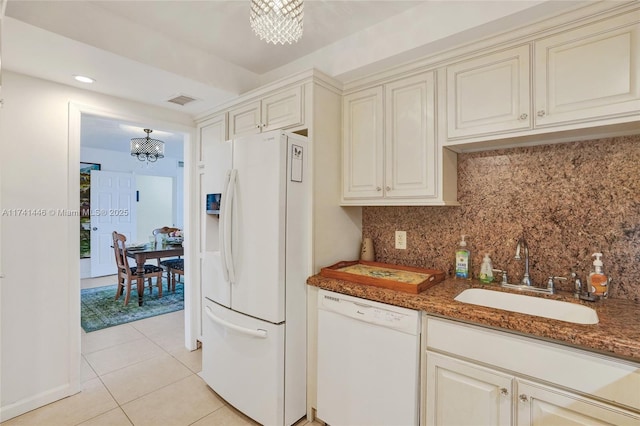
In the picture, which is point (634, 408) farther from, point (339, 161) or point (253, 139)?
point (253, 139)

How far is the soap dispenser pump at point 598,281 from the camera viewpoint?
59.3 inches

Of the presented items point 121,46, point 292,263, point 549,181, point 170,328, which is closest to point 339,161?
point 292,263

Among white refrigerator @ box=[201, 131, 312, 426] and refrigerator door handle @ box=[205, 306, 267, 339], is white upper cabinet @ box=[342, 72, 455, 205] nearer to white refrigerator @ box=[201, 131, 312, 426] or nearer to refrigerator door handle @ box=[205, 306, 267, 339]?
white refrigerator @ box=[201, 131, 312, 426]

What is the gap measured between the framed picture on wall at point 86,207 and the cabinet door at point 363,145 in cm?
571

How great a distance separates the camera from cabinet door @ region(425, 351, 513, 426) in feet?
4.32

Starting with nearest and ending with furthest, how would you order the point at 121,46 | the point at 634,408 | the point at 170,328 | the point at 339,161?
the point at 634,408
the point at 121,46
the point at 339,161
the point at 170,328

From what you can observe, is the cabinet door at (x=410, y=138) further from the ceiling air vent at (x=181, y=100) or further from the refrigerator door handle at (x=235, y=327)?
the ceiling air vent at (x=181, y=100)

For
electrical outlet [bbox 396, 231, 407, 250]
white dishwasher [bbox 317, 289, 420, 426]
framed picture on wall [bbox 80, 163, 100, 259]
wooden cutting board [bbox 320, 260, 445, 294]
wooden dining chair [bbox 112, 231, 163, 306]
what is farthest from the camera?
framed picture on wall [bbox 80, 163, 100, 259]

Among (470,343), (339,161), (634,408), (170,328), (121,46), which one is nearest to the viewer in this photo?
(634,408)

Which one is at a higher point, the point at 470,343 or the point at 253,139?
the point at 253,139

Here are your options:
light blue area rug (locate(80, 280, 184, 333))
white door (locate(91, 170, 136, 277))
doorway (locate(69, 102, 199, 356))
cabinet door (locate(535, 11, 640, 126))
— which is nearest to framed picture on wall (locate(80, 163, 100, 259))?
white door (locate(91, 170, 136, 277))

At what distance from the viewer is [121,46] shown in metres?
1.87

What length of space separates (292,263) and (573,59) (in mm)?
1789

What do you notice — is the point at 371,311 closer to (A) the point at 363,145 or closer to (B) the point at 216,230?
(A) the point at 363,145
